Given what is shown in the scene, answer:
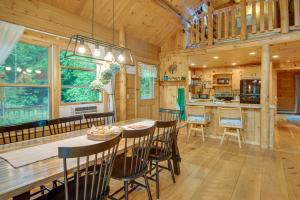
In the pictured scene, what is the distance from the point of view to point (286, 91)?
9898mm

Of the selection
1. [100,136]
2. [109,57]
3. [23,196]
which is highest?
[109,57]

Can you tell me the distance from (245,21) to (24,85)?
5112 millimetres

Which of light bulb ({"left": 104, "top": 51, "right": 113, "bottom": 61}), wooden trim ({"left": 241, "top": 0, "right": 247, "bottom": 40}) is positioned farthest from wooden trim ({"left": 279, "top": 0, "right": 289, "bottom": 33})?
light bulb ({"left": 104, "top": 51, "right": 113, "bottom": 61})

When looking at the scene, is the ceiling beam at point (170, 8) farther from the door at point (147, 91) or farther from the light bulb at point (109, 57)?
the light bulb at point (109, 57)

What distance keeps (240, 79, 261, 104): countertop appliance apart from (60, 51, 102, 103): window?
4787 mm

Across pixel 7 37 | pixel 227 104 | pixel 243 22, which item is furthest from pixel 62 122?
pixel 243 22

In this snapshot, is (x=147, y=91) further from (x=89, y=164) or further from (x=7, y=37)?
(x=89, y=164)

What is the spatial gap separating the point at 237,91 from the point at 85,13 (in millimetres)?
6519

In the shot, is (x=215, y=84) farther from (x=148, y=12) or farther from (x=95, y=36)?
(x=95, y=36)

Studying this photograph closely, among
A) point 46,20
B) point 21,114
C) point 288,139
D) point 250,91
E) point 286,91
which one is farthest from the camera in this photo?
point 286,91

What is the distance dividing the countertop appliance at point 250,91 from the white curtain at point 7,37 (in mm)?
6165

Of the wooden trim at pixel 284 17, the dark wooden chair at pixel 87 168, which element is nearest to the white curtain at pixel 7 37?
the dark wooden chair at pixel 87 168

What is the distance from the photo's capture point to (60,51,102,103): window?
3682 millimetres

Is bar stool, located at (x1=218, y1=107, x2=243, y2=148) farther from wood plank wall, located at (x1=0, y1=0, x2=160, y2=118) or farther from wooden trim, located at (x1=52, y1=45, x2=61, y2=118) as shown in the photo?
wooden trim, located at (x1=52, y1=45, x2=61, y2=118)
